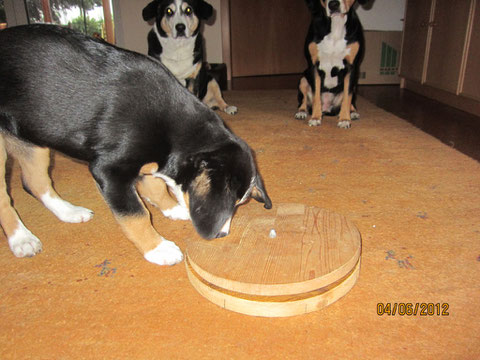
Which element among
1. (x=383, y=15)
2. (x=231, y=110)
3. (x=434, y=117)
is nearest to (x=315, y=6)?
(x=231, y=110)

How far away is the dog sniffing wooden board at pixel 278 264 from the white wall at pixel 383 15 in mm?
6198

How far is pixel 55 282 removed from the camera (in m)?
1.51

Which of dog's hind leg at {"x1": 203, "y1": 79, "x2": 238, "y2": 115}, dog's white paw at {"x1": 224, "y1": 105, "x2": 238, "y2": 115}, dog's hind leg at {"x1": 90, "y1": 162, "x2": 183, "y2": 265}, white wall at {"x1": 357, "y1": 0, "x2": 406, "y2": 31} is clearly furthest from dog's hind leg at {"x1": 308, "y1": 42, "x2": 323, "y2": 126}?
white wall at {"x1": 357, "y1": 0, "x2": 406, "y2": 31}

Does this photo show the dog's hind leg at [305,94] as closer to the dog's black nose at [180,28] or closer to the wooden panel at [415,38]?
the dog's black nose at [180,28]

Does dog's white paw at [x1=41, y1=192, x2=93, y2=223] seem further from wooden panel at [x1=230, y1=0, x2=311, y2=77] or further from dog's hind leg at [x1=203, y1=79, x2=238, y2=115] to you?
wooden panel at [x1=230, y1=0, x2=311, y2=77]

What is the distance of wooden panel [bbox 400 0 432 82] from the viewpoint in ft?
17.5

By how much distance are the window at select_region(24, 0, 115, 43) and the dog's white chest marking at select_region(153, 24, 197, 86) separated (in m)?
3.76

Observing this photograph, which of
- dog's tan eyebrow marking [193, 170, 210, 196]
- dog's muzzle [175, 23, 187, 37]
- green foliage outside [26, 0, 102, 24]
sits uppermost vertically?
green foliage outside [26, 0, 102, 24]

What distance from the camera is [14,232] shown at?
5.62ft

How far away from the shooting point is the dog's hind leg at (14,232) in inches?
65.7

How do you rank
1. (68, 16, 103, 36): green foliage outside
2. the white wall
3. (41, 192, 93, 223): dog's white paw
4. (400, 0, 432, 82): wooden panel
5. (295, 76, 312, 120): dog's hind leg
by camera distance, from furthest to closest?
(68, 16, 103, 36): green foliage outside
the white wall
(400, 0, 432, 82): wooden panel
(295, 76, 312, 120): dog's hind leg
(41, 192, 93, 223): dog's white paw

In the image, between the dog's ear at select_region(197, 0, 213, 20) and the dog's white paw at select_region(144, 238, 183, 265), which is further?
the dog's ear at select_region(197, 0, 213, 20)

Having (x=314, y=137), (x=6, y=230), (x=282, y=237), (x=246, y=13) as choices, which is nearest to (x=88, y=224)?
(x=6, y=230)

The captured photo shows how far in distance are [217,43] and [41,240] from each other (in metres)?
6.50
